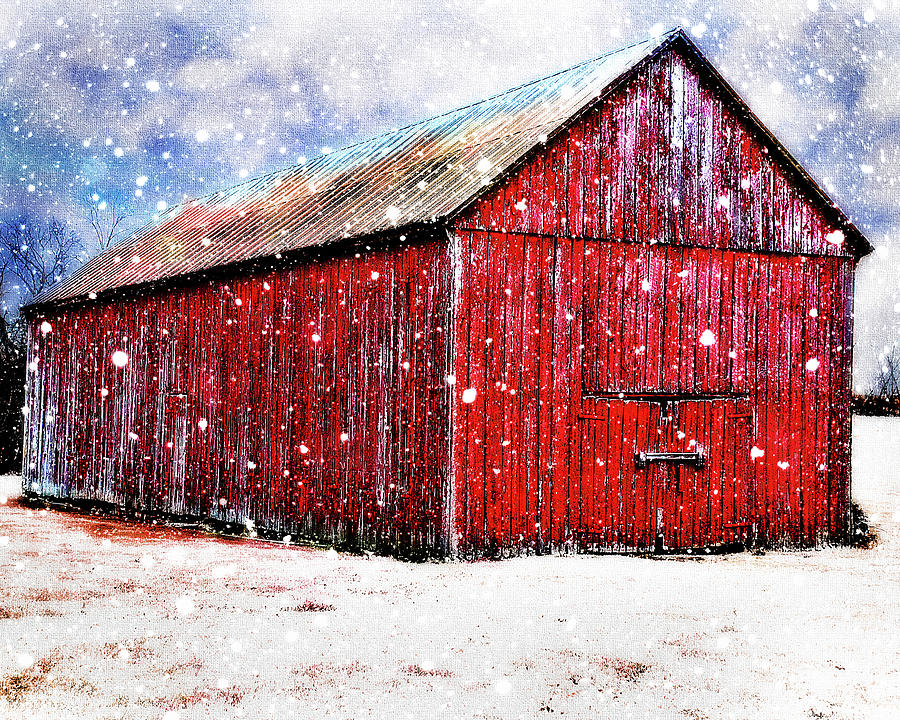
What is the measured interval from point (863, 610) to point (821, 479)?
17.0 ft

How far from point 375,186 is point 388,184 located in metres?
0.44

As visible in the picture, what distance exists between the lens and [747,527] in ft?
47.5

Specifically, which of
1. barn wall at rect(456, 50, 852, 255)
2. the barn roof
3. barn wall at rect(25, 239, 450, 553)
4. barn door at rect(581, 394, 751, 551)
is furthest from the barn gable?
barn door at rect(581, 394, 751, 551)

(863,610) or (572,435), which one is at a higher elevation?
(572,435)

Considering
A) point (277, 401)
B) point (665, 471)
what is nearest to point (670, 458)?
point (665, 471)

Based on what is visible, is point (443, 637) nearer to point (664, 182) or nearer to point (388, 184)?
point (664, 182)

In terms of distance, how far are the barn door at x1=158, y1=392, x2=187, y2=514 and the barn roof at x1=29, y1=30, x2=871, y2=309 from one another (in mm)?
2284

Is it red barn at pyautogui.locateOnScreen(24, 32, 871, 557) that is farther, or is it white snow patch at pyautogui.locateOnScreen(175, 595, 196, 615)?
red barn at pyautogui.locateOnScreen(24, 32, 871, 557)

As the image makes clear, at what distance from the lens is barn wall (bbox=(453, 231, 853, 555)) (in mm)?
13094

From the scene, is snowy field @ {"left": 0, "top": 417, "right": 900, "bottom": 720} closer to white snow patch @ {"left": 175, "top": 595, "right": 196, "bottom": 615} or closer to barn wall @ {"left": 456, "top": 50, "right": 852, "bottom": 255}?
white snow patch @ {"left": 175, "top": 595, "right": 196, "bottom": 615}

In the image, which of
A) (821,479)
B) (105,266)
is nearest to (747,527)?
(821,479)

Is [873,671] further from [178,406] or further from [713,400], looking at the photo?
[178,406]

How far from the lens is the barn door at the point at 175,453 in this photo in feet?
60.0

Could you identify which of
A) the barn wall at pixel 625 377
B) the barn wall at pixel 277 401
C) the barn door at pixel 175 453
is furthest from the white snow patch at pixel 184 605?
the barn door at pixel 175 453
